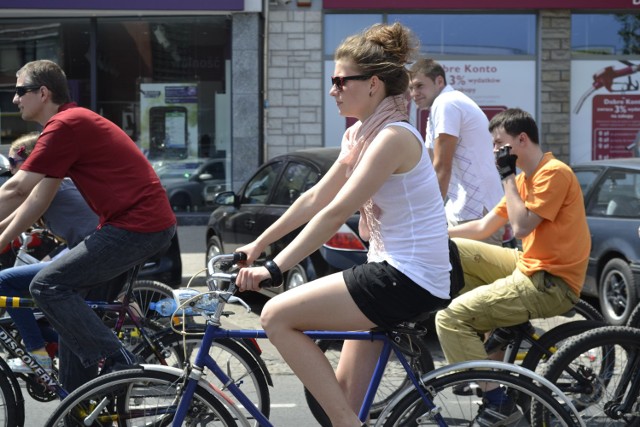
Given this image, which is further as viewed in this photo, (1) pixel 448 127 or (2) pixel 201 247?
(2) pixel 201 247

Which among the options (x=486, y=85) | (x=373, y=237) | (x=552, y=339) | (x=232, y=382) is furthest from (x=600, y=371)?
(x=486, y=85)

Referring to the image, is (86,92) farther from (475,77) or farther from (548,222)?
(548,222)

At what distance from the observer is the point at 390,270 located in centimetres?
354

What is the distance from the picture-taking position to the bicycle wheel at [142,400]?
11.8 feet

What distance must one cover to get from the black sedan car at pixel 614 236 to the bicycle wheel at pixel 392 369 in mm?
3979

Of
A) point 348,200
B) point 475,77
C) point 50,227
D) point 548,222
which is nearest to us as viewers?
point 348,200

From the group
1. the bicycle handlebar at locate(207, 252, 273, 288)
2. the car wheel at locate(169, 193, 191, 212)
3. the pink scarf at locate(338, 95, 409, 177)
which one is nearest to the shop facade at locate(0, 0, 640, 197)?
the car wheel at locate(169, 193, 191, 212)

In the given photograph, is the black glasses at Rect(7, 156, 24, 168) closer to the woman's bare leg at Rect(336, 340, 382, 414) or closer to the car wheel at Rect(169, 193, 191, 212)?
the woman's bare leg at Rect(336, 340, 382, 414)

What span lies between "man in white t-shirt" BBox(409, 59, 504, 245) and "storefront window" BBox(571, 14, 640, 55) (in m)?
9.53

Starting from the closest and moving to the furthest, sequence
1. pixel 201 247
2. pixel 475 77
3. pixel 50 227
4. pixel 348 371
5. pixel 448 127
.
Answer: pixel 348 371, pixel 50 227, pixel 448 127, pixel 201 247, pixel 475 77

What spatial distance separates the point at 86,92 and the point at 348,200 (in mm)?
12644

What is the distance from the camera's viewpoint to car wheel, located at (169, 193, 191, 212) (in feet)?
50.2

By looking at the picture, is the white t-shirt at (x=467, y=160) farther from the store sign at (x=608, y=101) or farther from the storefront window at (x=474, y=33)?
the store sign at (x=608, y=101)

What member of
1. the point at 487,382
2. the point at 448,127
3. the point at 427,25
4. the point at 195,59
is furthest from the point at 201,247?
the point at 487,382
